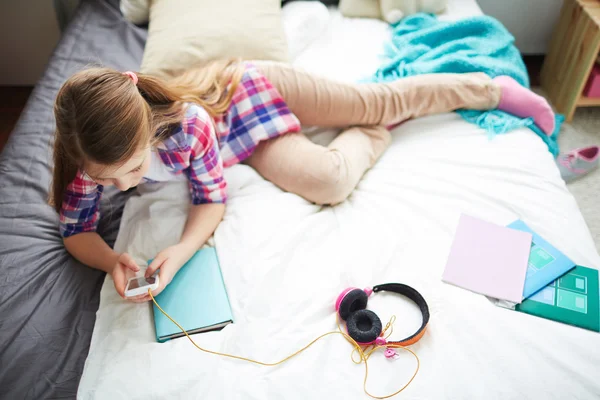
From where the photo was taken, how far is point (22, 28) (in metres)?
1.99

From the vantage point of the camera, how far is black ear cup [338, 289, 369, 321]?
938mm

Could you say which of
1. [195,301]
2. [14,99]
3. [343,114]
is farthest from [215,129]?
[14,99]

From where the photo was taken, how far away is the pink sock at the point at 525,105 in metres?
1.35

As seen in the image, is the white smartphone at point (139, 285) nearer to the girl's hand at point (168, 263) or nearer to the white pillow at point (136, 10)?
the girl's hand at point (168, 263)

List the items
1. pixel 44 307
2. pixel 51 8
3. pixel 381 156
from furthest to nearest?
pixel 51 8 < pixel 381 156 < pixel 44 307

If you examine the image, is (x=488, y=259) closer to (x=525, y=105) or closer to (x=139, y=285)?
(x=525, y=105)

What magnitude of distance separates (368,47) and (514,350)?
1.08 metres

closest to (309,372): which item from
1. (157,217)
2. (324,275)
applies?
(324,275)

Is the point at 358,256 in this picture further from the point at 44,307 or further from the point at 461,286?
the point at 44,307

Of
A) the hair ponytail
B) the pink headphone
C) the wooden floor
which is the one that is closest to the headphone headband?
the pink headphone

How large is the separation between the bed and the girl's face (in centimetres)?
21

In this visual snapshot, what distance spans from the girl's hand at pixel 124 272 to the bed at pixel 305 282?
31 mm

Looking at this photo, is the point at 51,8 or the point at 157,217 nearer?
the point at 157,217

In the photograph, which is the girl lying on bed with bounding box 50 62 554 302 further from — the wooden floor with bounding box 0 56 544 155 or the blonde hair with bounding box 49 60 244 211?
the wooden floor with bounding box 0 56 544 155
